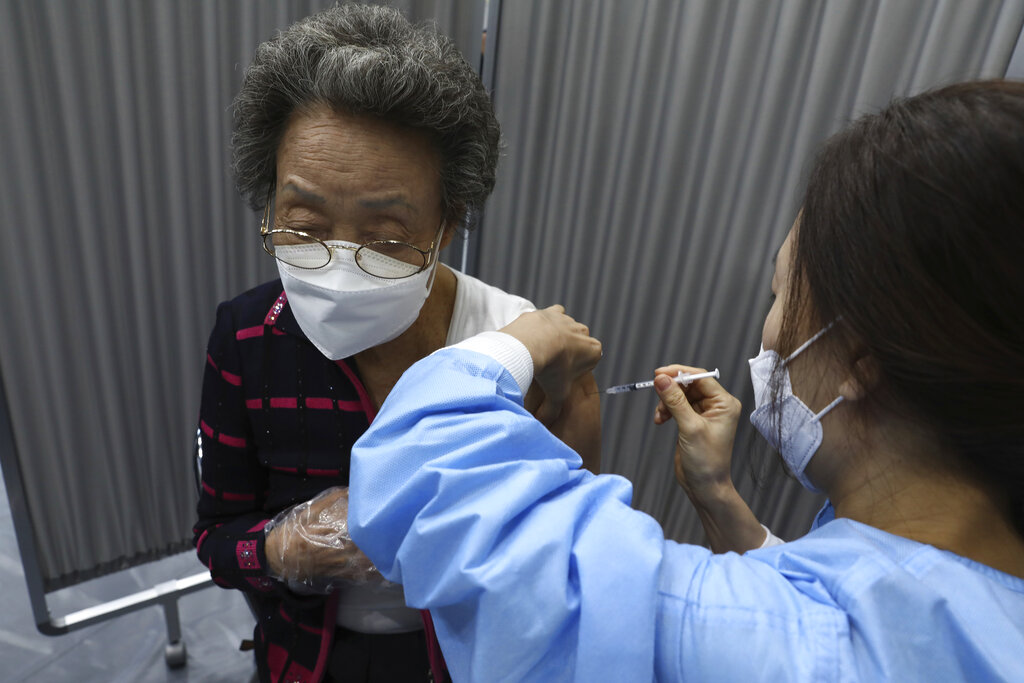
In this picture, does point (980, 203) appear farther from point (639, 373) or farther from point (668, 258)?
point (639, 373)

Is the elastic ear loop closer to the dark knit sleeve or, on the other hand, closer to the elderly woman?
the elderly woman

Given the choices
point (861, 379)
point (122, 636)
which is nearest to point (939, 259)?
point (861, 379)

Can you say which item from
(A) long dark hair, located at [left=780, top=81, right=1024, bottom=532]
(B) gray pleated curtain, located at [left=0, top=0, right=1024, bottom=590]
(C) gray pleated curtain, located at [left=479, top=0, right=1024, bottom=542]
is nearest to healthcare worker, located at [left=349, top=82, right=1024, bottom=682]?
(A) long dark hair, located at [left=780, top=81, right=1024, bottom=532]

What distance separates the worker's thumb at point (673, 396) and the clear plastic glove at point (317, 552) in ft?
1.99

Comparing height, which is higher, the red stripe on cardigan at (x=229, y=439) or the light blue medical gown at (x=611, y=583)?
the light blue medical gown at (x=611, y=583)

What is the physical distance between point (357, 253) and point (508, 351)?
1.07 ft

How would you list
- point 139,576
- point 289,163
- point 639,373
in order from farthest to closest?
point 139,576
point 639,373
point 289,163

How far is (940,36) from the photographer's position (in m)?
1.24

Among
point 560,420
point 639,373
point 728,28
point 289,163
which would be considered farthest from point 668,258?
point 289,163

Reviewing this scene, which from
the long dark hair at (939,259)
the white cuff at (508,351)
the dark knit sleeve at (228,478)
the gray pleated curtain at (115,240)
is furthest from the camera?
the gray pleated curtain at (115,240)

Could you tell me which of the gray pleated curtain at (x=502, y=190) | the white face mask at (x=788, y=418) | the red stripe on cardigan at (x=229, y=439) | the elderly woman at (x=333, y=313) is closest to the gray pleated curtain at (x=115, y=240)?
the gray pleated curtain at (x=502, y=190)

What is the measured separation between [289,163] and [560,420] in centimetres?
69

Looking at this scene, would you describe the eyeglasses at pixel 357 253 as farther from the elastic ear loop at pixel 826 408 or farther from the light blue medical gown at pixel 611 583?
the elastic ear loop at pixel 826 408

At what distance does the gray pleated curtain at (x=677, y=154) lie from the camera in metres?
1.32
